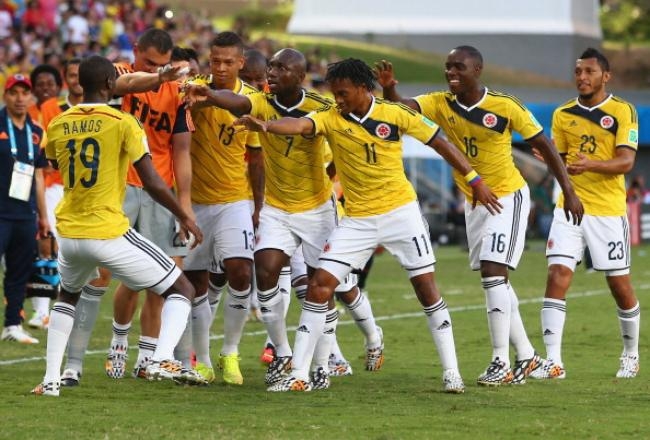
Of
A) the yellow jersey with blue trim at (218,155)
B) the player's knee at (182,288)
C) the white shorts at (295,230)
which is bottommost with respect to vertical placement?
the player's knee at (182,288)

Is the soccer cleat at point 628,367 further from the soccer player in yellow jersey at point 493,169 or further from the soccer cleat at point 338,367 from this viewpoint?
the soccer cleat at point 338,367

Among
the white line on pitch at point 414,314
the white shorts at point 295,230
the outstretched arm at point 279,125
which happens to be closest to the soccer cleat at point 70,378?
the white shorts at point 295,230

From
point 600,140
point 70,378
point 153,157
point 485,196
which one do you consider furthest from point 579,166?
point 70,378

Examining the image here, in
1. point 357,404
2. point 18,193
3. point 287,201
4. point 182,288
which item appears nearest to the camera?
point 357,404

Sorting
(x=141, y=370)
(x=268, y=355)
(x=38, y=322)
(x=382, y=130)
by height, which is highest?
(x=382, y=130)

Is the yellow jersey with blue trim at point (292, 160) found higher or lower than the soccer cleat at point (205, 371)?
higher

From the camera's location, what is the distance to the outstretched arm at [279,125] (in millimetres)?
9353

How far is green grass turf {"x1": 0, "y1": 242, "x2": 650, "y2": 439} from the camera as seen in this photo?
8.15 m

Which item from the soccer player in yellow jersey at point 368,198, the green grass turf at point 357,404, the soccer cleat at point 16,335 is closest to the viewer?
the green grass turf at point 357,404

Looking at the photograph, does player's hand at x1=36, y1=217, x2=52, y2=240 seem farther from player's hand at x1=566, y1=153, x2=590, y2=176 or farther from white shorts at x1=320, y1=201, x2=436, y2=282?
player's hand at x1=566, y1=153, x2=590, y2=176

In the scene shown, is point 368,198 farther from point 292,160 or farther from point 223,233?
point 223,233

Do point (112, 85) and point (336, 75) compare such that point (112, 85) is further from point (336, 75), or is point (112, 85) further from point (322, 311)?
point (322, 311)

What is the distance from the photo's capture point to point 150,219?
1038cm

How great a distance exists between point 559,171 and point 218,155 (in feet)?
8.27
